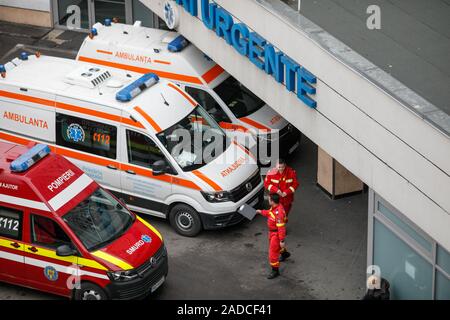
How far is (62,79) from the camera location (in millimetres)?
17000

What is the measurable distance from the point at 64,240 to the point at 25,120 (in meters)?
3.76

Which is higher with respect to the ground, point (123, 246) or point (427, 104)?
point (427, 104)

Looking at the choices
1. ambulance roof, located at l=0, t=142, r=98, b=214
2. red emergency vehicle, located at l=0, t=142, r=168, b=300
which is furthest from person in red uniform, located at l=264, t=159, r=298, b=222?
ambulance roof, located at l=0, t=142, r=98, b=214

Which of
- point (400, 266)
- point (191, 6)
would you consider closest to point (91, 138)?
point (191, 6)

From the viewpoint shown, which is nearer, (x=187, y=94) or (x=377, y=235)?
(x=377, y=235)

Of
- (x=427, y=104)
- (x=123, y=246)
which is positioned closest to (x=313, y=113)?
(x=427, y=104)

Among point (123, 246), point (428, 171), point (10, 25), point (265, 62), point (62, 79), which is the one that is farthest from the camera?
point (10, 25)

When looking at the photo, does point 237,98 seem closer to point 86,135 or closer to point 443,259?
point 86,135

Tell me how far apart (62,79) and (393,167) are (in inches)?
267

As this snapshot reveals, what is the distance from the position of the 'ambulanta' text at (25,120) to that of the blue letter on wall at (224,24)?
3.59m

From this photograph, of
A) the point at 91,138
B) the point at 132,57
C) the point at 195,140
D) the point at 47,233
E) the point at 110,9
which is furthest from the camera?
the point at 110,9

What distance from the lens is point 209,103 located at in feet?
60.1

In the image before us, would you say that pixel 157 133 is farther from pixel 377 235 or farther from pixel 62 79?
pixel 377 235

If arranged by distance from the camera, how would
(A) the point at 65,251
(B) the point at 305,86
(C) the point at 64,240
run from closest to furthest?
(A) the point at 65,251 → (C) the point at 64,240 → (B) the point at 305,86
